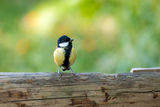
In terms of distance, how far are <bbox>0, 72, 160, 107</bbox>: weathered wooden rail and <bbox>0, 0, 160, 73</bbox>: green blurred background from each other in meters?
1.54

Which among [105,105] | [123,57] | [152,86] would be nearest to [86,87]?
[105,105]

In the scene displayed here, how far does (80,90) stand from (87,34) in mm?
2473

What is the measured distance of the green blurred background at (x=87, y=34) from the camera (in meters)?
3.42

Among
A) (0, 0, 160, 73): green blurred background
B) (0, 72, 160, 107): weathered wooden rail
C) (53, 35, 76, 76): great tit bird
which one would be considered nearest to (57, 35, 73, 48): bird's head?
(53, 35, 76, 76): great tit bird

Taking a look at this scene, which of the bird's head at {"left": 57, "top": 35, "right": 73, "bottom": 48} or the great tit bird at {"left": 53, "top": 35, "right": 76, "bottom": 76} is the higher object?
the bird's head at {"left": 57, "top": 35, "right": 73, "bottom": 48}

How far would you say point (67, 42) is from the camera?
6.64 feet

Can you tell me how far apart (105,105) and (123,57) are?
1.89 meters

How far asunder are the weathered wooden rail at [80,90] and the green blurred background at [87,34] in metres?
1.54

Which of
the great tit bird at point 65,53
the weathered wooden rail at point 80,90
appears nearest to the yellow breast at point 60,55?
the great tit bird at point 65,53

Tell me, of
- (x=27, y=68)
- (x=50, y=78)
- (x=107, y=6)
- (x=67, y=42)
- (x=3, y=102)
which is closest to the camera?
(x=3, y=102)

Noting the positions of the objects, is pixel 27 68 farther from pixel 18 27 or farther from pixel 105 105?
pixel 105 105

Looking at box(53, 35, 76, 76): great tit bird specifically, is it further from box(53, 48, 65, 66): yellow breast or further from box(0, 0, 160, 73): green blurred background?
box(0, 0, 160, 73): green blurred background

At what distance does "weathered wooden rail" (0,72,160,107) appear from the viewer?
1.55 metres

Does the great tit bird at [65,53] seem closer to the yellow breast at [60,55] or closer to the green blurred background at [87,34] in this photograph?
the yellow breast at [60,55]
